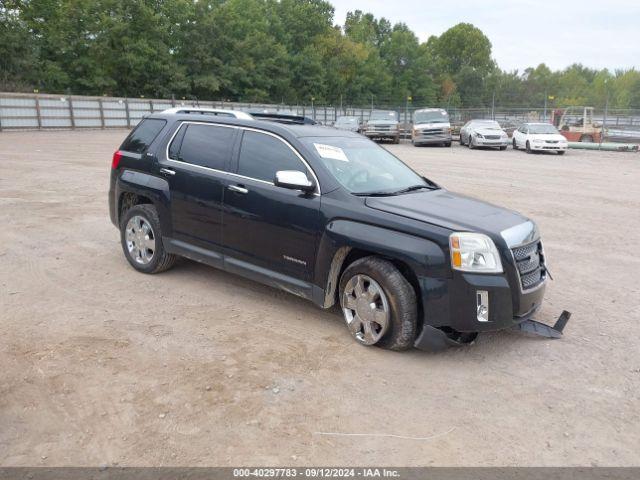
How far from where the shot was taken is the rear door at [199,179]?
5.23 m

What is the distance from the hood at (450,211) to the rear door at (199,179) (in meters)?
1.59

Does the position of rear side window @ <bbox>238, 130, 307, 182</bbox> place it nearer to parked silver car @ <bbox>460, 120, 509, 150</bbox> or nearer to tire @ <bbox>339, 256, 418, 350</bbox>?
tire @ <bbox>339, 256, 418, 350</bbox>

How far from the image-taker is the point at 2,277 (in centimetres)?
574

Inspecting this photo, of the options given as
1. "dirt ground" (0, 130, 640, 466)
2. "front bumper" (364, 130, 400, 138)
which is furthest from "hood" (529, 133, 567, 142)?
"dirt ground" (0, 130, 640, 466)

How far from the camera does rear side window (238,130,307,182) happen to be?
191 inches

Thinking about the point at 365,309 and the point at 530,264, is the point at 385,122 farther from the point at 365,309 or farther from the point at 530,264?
the point at 365,309

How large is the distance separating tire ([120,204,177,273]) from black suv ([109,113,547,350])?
0.01m

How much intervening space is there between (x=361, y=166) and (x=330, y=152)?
0.33m

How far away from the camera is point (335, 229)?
435cm

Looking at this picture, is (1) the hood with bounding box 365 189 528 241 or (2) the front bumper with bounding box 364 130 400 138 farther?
(2) the front bumper with bounding box 364 130 400 138

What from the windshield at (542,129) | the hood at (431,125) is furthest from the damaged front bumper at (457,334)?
the hood at (431,125)

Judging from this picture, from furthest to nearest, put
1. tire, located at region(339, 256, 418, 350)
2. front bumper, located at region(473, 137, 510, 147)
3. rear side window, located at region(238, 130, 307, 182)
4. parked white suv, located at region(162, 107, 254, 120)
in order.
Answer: front bumper, located at region(473, 137, 510, 147), parked white suv, located at region(162, 107, 254, 120), rear side window, located at region(238, 130, 307, 182), tire, located at region(339, 256, 418, 350)

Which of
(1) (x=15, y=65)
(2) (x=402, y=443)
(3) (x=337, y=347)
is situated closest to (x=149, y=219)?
(3) (x=337, y=347)

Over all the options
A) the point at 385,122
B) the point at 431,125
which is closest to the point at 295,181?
the point at 431,125
